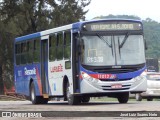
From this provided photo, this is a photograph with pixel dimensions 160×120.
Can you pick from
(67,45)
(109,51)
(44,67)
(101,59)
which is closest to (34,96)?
(44,67)

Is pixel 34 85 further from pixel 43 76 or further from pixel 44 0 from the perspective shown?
pixel 44 0

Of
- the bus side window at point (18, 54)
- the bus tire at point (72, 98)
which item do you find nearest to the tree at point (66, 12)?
the bus side window at point (18, 54)

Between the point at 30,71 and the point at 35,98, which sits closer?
the point at 35,98

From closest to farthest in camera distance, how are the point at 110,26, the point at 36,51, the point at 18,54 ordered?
the point at 110,26 → the point at 36,51 → the point at 18,54

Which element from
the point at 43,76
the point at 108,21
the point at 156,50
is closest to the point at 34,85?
the point at 43,76

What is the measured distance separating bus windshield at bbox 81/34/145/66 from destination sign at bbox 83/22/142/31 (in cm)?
29

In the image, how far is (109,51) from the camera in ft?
75.5

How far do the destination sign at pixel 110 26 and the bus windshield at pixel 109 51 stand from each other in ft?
0.95

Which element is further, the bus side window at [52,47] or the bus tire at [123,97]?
the bus side window at [52,47]

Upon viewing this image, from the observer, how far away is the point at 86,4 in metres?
58.5

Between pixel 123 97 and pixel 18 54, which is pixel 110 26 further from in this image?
pixel 18 54

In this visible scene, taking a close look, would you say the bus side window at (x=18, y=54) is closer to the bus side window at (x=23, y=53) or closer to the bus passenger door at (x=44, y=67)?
the bus side window at (x=23, y=53)

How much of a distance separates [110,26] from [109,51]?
3.31ft

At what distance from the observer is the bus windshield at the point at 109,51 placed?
75.3 feet
